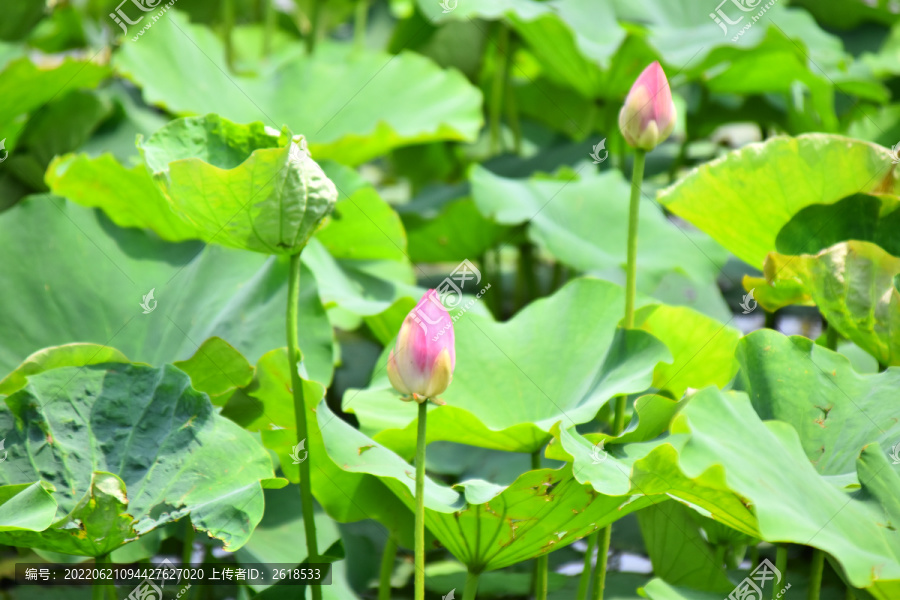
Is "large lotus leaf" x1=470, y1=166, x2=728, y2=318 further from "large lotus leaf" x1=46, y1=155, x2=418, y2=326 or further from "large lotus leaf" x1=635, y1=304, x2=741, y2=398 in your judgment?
"large lotus leaf" x1=635, y1=304, x2=741, y2=398

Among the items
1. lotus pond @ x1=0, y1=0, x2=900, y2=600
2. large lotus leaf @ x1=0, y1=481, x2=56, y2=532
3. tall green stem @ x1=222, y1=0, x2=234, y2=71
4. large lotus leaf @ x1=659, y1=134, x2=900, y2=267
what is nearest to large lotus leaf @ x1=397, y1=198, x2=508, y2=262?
lotus pond @ x1=0, y1=0, x2=900, y2=600

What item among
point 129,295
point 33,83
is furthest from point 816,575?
point 33,83

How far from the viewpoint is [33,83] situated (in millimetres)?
1800

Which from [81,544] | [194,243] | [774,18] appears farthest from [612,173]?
[81,544]

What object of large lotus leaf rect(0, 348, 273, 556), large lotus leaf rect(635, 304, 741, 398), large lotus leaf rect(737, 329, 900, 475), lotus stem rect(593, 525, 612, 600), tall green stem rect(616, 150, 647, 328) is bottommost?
lotus stem rect(593, 525, 612, 600)

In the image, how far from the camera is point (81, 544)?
2.96ft

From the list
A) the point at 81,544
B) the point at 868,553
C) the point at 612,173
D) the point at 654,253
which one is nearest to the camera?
the point at 868,553

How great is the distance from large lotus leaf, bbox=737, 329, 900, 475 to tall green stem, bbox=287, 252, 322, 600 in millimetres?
535

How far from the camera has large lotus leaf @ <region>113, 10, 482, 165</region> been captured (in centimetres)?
194

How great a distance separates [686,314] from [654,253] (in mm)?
630

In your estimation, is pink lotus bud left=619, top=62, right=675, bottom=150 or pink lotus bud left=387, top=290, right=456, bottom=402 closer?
pink lotus bud left=387, top=290, right=456, bottom=402

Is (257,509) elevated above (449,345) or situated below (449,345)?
below

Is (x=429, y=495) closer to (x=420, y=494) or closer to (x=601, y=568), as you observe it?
(x=420, y=494)

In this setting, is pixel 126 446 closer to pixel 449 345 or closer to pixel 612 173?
pixel 449 345
